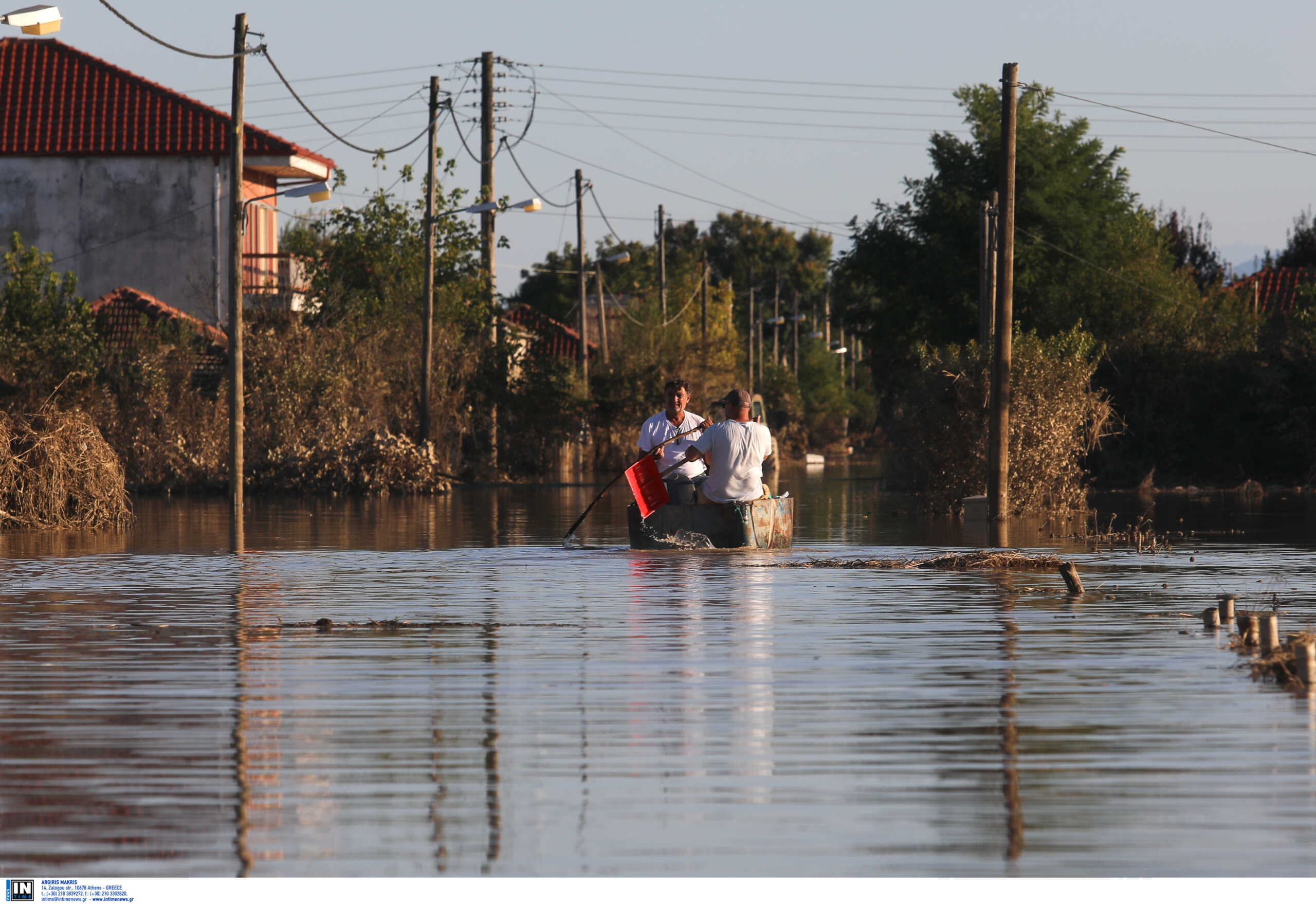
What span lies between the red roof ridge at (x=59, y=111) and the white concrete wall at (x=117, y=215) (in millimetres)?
421

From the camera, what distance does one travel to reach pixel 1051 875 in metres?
6.10

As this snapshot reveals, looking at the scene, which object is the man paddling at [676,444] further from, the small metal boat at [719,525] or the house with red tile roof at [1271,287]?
the house with red tile roof at [1271,287]

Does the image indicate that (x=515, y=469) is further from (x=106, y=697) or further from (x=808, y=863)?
(x=808, y=863)

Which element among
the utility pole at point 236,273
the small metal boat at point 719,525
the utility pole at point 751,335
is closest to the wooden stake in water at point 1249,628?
the small metal boat at point 719,525

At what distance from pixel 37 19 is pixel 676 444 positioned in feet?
27.4

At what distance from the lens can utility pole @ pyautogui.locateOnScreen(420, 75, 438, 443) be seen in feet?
146

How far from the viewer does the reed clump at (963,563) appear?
714 inches

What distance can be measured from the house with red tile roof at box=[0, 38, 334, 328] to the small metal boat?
33996mm

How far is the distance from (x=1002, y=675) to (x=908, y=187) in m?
42.3

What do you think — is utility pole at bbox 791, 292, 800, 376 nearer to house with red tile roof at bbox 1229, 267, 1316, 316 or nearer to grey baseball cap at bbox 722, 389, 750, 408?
house with red tile roof at bbox 1229, 267, 1316, 316

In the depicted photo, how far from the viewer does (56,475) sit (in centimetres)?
2764

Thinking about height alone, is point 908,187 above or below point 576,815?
above

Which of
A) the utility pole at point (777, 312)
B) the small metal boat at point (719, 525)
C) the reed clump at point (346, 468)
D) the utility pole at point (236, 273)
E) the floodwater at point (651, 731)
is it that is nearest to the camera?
the floodwater at point (651, 731)

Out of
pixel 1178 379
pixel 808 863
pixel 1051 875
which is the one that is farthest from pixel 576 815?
pixel 1178 379
